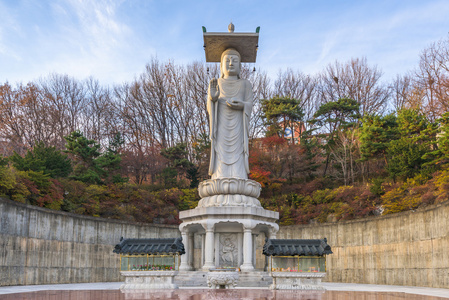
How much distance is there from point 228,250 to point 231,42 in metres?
8.72

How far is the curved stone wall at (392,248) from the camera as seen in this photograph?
17672mm

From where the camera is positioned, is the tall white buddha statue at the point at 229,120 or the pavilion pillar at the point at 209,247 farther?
the tall white buddha statue at the point at 229,120

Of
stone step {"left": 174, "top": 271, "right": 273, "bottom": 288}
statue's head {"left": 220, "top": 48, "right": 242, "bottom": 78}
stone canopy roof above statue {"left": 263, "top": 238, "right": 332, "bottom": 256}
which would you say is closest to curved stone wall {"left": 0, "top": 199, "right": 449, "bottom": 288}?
stone canopy roof above statue {"left": 263, "top": 238, "right": 332, "bottom": 256}

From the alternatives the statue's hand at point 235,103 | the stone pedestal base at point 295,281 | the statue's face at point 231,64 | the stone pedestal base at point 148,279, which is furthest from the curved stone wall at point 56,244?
the stone pedestal base at point 295,281

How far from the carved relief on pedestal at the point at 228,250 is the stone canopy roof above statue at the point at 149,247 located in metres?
2.74

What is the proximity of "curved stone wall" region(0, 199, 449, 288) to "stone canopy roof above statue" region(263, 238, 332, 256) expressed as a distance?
5961 mm

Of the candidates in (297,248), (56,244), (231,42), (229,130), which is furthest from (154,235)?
(297,248)

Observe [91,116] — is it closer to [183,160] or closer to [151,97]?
[151,97]

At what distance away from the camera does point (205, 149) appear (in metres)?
33.3

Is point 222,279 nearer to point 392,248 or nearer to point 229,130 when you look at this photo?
point 229,130

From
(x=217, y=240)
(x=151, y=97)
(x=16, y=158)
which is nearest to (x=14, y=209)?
(x=16, y=158)

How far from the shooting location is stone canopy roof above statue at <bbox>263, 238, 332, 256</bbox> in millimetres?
14462

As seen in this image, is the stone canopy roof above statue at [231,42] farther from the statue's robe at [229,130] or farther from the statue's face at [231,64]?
the statue's robe at [229,130]

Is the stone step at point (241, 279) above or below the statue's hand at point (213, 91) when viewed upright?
below
